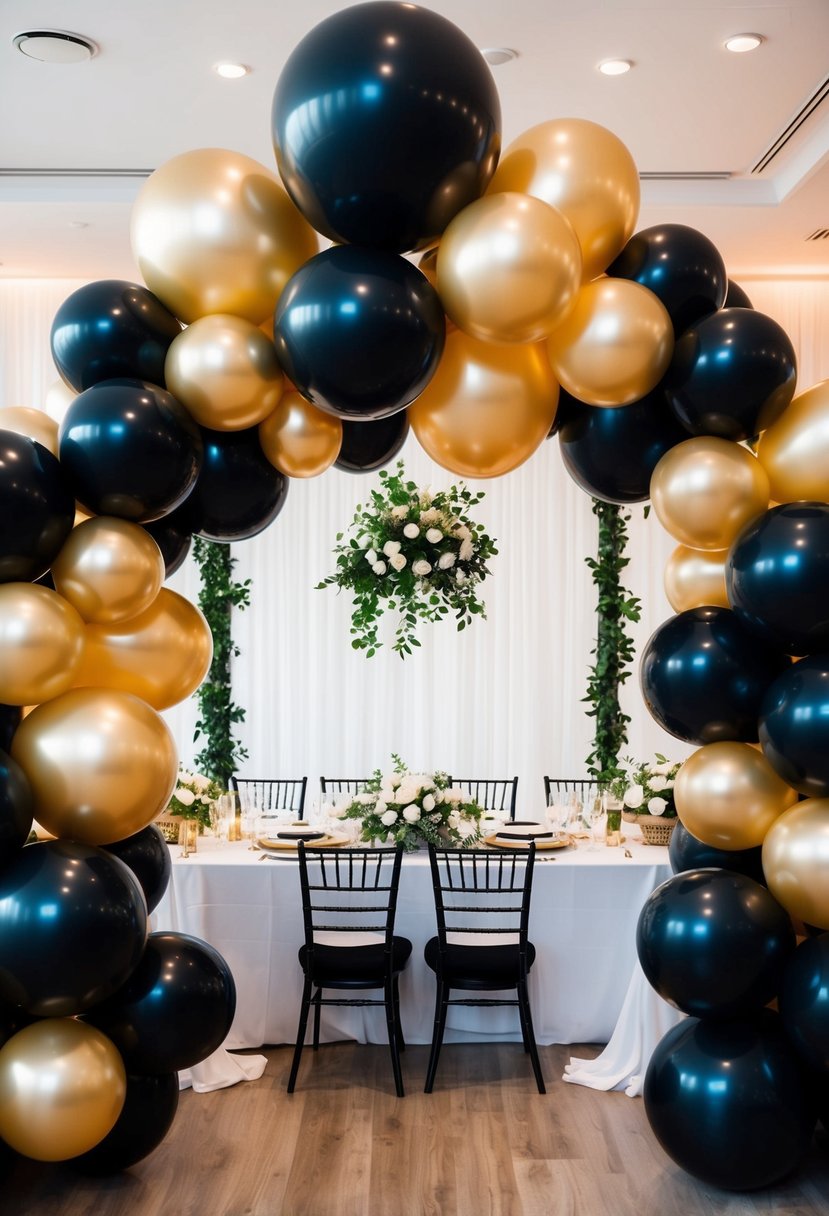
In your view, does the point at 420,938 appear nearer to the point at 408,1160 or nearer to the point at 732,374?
the point at 408,1160

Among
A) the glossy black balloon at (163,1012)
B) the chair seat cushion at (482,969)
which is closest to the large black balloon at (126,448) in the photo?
the glossy black balloon at (163,1012)

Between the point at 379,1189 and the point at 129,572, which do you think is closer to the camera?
the point at 129,572

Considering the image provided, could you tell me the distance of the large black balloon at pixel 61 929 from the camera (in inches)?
Result: 76.7

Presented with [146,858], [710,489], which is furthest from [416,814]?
[710,489]

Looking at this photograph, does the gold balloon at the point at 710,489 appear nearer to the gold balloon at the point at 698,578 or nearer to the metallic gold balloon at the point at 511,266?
the gold balloon at the point at 698,578

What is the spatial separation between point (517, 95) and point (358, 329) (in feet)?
9.46

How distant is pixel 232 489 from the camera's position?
2402mm

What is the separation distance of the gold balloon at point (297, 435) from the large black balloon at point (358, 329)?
23cm

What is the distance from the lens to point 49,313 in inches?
266

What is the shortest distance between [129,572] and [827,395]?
56.6 inches

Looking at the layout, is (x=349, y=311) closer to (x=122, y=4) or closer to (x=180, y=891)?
(x=122, y=4)

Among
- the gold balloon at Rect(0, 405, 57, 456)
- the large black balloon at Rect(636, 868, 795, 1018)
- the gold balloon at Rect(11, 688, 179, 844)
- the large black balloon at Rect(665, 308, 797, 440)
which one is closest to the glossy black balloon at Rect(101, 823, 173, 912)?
the gold balloon at Rect(11, 688, 179, 844)

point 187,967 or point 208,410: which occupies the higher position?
point 208,410

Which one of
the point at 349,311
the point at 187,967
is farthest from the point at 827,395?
the point at 187,967
